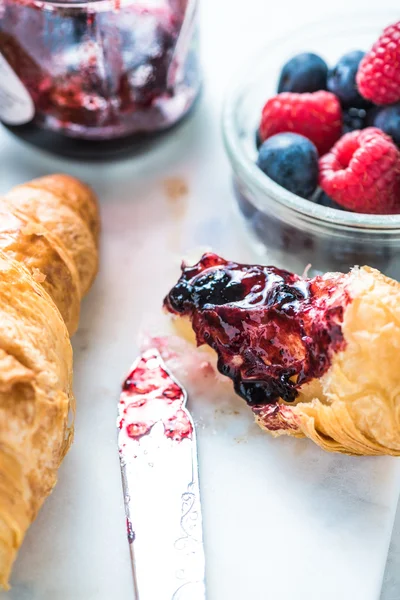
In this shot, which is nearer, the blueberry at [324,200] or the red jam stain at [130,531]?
the red jam stain at [130,531]

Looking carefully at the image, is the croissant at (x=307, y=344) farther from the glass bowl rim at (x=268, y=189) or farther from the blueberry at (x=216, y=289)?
the glass bowl rim at (x=268, y=189)

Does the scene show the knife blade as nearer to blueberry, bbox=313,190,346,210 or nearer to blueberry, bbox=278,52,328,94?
blueberry, bbox=313,190,346,210

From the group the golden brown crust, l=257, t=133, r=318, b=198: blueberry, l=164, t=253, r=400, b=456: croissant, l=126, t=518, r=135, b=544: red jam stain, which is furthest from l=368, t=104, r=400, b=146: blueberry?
l=126, t=518, r=135, b=544: red jam stain

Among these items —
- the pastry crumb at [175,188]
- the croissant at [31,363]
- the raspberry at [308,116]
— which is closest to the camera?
the croissant at [31,363]

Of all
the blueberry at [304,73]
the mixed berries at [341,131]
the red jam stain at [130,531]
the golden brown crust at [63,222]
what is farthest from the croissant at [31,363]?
the blueberry at [304,73]

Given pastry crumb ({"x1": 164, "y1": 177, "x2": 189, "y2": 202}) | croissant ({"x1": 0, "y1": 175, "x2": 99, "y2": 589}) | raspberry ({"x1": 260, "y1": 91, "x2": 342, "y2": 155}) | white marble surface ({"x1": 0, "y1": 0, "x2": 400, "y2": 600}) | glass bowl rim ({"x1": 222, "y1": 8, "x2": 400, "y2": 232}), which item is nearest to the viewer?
croissant ({"x1": 0, "y1": 175, "x2": 99, "y2": 589})

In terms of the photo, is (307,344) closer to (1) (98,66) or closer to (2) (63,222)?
(2) (63,222)

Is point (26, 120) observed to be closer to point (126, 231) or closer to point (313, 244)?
point (126, 231)
